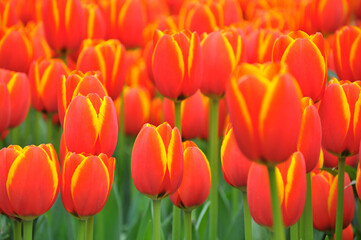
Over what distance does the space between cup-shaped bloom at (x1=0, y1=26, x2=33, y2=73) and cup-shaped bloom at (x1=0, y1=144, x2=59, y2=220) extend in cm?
96

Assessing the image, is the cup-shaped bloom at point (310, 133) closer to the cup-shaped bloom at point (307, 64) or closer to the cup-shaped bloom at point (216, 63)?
the cup-shaped bloom at point (307, 64)

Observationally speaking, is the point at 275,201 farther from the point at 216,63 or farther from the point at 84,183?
the point at 216,63

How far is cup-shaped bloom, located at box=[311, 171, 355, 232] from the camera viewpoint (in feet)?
4.64

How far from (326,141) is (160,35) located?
20.5 inches

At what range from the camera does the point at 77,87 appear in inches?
54.1

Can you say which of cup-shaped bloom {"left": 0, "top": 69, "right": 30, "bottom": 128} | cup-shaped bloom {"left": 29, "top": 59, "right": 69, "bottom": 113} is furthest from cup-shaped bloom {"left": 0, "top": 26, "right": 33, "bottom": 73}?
cup-shaped bloom {"left": 0, "top": 69, "right": 30, "bottom": 128}

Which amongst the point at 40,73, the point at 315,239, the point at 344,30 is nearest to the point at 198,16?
the point at 40,73

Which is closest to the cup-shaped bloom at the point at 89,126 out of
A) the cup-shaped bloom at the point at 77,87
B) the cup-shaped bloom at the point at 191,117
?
the cup-shaped bloom at the point at 77,87

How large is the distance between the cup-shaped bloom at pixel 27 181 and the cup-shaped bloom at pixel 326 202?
0.60 m

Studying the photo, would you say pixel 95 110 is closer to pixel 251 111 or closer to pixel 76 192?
pixel 76 192

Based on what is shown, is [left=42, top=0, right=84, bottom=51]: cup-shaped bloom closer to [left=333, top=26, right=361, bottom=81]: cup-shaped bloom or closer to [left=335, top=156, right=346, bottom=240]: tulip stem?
[left=333, top=26, right=361, bottom=81]: cup-shaped bloom

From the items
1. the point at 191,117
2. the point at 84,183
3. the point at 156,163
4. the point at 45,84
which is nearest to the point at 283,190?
the point at 156,163

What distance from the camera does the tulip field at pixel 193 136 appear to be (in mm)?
884

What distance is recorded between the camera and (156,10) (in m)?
3.76
